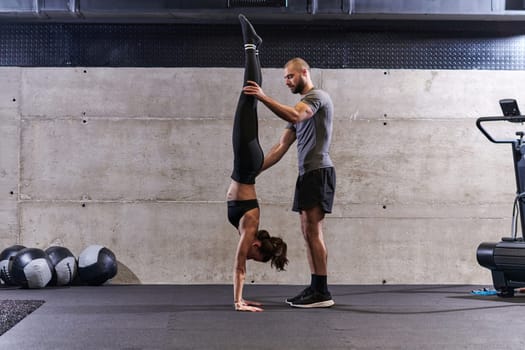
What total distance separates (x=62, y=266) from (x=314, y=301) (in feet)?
7.71

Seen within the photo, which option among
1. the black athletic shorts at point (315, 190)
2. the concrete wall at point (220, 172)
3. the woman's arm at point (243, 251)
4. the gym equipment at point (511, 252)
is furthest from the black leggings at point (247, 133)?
the gym equipment at point (511, 252)

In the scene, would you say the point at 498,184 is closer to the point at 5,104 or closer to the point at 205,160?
the point at 205,160

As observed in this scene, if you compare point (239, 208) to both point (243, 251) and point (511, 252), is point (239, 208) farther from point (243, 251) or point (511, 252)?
point (511, 252)

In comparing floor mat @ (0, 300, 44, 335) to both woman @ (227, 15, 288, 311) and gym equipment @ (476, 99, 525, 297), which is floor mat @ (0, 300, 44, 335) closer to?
woman @ (227, 15, 288, 311)

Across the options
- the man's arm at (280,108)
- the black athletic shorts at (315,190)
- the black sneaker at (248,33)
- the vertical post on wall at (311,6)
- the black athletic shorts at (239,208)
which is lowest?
the black athletic shorts at (239,208)

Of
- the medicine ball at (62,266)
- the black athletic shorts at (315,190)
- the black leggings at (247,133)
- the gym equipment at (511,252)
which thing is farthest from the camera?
the medicine ball at (62,266)

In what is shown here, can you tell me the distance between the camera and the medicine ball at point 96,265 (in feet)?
21.3

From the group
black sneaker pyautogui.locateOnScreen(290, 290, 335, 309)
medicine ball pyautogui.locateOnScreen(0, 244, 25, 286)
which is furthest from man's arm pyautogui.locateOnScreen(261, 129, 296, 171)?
medicine ball pyautogui.locateOnScreen(0, 244, 25, 286)

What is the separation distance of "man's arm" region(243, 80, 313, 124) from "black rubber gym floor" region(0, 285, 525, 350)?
1.35 m

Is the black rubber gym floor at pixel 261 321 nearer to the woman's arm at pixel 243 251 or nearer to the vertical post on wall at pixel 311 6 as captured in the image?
the woman's arm at pixel 243 251

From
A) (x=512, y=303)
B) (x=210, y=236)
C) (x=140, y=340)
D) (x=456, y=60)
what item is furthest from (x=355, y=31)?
(x=140, y=340)

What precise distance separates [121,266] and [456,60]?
12.4 feet

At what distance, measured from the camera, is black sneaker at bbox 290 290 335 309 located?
17.8ft

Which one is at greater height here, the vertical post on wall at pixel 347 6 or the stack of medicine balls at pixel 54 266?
the vertical post on wall at pixel 347 6
